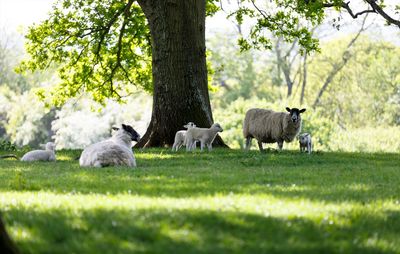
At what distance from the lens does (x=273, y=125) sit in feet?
73.5

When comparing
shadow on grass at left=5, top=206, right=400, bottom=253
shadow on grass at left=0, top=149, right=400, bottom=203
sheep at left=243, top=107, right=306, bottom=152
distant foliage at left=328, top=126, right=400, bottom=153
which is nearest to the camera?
shadow on grass at left=5, top=206, right=400, bottom=253

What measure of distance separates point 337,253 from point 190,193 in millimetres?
3412

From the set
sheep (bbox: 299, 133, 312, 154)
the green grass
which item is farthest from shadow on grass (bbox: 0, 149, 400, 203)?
sheep (bbox: 299, 133, 312, 154)

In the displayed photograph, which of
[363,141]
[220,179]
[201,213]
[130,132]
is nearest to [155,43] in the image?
[130,132]

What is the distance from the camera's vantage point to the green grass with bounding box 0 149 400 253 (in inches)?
276

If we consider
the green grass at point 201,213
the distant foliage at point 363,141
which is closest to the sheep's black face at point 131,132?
the green grass at point 201,213

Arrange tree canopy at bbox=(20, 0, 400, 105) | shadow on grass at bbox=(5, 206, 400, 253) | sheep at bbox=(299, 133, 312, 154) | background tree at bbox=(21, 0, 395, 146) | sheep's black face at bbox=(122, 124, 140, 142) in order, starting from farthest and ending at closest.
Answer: tree canopy at bbox=(20, 0, 400, 105)
background tree at bbox=(21, 0, 395, 146)
sheep at bbox=(299, 133, 312, 154)
sheep's black face at bbox=(122, 124, 140, 142)
shadow on grass at bbox=(5, 206, 400, 253)

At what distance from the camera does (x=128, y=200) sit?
9.08 metres

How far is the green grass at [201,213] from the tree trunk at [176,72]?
34.8 feet

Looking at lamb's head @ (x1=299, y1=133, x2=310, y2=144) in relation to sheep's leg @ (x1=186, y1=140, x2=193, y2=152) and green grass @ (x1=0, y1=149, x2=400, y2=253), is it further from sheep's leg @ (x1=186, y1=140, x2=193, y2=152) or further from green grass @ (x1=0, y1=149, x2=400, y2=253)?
green grass @ (x1=0, y1=149, x2=400, y2=253)

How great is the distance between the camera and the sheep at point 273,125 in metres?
21.8

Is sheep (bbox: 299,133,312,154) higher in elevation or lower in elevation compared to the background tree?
lower

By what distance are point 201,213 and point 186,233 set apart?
79 cm

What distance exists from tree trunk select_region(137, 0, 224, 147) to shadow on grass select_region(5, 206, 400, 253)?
15.7m
